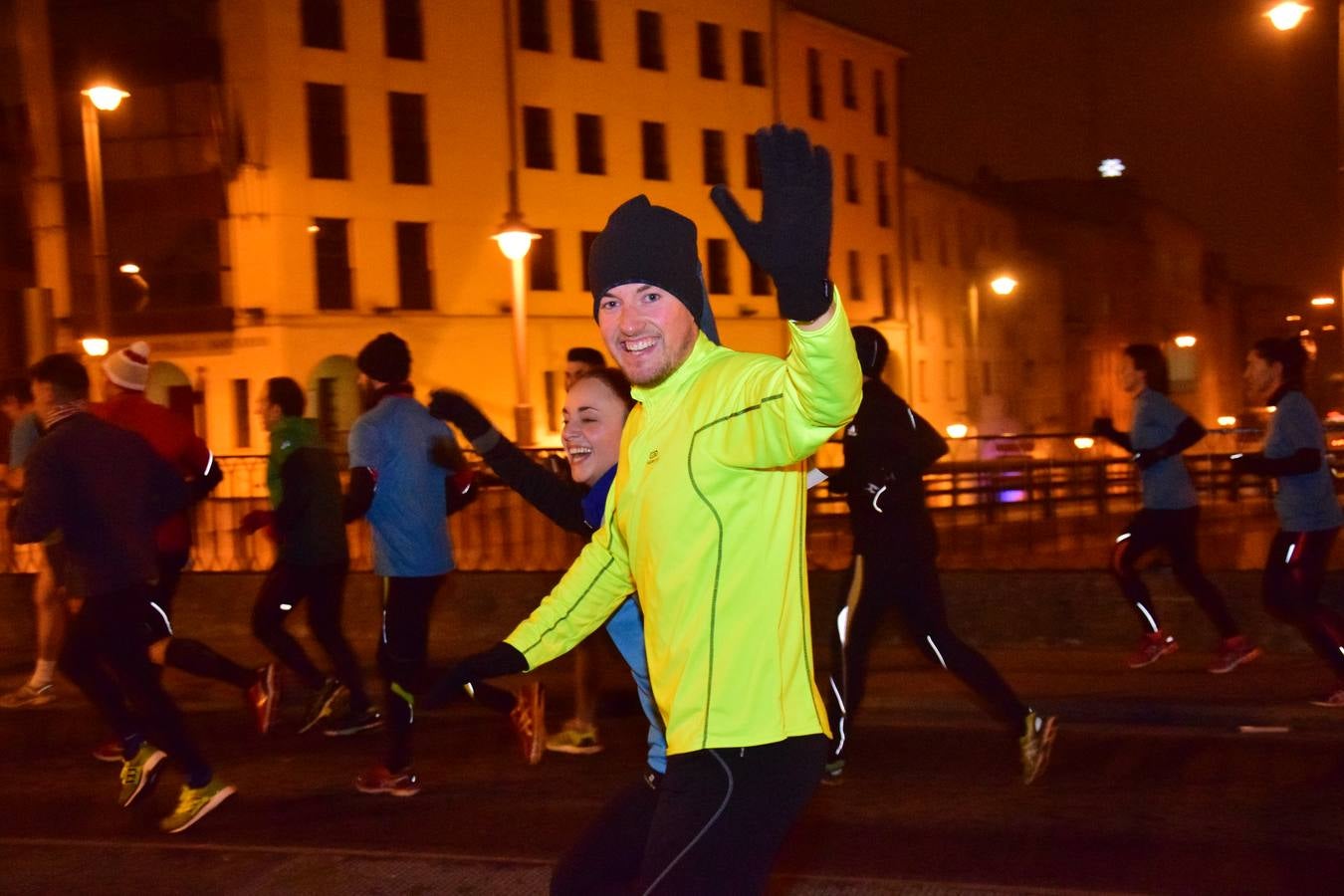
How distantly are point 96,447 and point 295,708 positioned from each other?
11.9 ft

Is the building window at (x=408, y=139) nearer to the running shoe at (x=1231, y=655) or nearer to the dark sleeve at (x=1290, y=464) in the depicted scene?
the running shoe at (x=1231, y=655)

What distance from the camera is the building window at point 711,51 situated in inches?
1708

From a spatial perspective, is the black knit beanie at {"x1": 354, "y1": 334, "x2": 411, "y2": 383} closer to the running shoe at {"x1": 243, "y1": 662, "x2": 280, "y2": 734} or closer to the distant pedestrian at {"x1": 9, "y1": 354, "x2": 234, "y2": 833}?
the distant pedestrian at {"x1": 9, "y1": 354, "x2": 234, "y2": 833}

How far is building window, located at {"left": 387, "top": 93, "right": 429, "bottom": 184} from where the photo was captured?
36.1 m

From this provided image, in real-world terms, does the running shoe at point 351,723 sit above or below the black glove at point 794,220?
below

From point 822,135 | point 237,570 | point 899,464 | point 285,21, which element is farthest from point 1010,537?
point 822,135

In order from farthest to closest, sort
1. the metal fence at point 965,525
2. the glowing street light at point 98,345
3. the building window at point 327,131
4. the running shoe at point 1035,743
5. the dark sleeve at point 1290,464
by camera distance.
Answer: the building window at point 327,131 → the glowing street light at point 98,345 → the metal fence at point 965,525 → the dark sleeve at point 1290,464 → the running shoe at point 1035,743

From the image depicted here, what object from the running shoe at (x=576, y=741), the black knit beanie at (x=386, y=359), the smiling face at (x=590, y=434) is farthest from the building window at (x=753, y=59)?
the smiling face at (x=590, y=434)

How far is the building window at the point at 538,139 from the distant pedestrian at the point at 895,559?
3316cm

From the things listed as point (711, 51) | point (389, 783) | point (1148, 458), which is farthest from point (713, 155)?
point (389, 783)

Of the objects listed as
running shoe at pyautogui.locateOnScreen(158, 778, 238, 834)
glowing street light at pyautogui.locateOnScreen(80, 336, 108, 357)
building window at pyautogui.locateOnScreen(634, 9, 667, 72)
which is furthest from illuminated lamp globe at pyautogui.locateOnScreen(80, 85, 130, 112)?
building window at pyautogui.locateOnScreen(634, 9, 667, 72)

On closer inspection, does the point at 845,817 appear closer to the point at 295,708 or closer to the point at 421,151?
the point at 295,708

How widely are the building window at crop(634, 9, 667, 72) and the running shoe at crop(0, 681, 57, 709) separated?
33.7m

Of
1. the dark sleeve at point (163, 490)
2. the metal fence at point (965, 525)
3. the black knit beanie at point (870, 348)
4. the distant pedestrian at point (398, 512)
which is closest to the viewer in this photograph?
the black knit beanie at point (870, 348)
